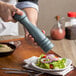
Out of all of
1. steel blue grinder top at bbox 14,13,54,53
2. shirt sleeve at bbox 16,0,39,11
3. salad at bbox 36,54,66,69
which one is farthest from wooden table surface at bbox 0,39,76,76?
shirt sleeve at bbox 16,0,39,11

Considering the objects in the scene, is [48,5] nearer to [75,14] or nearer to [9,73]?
[75,14]

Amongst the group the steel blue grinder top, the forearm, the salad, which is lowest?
the salad

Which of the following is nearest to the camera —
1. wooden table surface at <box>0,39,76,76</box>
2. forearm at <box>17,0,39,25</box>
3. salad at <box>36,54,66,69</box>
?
salad at <box>36,54,66,69</box>

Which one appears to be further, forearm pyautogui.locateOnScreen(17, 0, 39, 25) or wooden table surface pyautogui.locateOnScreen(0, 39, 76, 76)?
forearm pyautogui.locateOnScreen(17, 0, 39, 25)

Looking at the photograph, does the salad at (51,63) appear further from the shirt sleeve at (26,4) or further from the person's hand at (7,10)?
the shirt sleeve at (26,4)

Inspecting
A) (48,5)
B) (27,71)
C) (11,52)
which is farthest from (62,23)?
(48,5)

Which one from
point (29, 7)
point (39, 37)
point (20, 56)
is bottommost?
point (20, 56)

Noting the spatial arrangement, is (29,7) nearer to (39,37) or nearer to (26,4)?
(26,4)

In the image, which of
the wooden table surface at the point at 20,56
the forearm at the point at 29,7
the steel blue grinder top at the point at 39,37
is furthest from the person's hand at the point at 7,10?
the forearm at the point at 29,7

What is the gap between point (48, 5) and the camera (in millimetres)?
3035

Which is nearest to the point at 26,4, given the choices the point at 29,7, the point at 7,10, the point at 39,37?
the point at 29,7

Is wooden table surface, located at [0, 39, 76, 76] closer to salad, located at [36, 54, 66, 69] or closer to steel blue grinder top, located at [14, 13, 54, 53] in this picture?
salad, located at [36, 54, 66, 69]

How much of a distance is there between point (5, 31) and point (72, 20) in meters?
0.65

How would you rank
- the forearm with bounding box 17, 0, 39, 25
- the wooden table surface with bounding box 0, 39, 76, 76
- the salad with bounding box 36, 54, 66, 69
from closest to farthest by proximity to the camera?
1. the salad with bounding box 36, 54, 66, 69
2. the wooden table surface with bounding box 0, 39, 76, 76
3. the forearm with bounding box 17, 0, 39, 25
